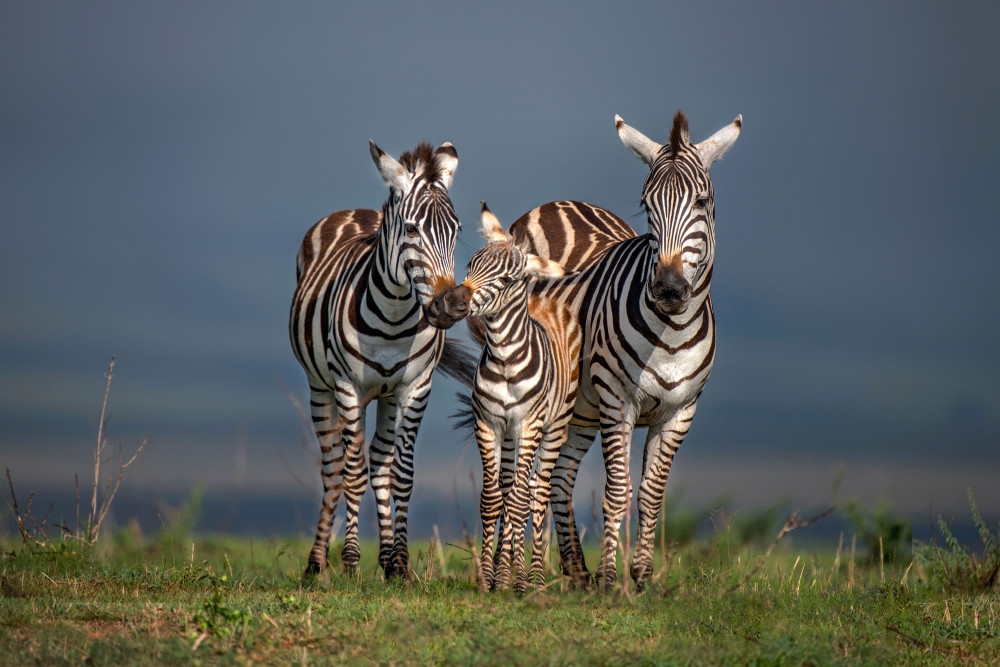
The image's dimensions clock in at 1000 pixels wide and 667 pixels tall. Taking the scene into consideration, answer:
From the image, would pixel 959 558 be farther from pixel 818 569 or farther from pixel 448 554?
pixel 448 554

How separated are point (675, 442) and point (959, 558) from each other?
11.5 ft

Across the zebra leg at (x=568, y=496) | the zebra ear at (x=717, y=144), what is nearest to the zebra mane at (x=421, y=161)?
the zebra ear at (x=717, y=144)

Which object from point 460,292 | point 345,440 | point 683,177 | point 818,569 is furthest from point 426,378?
point 818,569

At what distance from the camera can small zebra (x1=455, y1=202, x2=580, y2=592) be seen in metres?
7.37

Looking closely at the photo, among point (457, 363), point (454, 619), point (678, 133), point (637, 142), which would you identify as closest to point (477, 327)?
point (457, 363)

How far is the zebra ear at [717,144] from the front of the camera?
322 inches

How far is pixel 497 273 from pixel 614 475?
2.20 meters

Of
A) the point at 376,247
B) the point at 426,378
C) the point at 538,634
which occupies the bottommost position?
the point at 538,634

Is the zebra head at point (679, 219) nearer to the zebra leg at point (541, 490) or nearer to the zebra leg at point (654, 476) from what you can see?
the zebra leg at point (654, 476)

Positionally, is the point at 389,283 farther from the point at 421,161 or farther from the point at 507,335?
the point at 507,335

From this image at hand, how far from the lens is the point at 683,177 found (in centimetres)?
764

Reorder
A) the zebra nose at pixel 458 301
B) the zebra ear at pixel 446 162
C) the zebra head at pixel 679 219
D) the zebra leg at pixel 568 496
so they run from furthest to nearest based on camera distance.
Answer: the zebra leg at pixel 568 496 < the zebra ear at pixel 446 162 < the zebra head at pixel 679 219 < the zebra nose at pixel 458 301

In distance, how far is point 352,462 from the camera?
8820mm

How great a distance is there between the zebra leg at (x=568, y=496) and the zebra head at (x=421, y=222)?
2.54 metres
